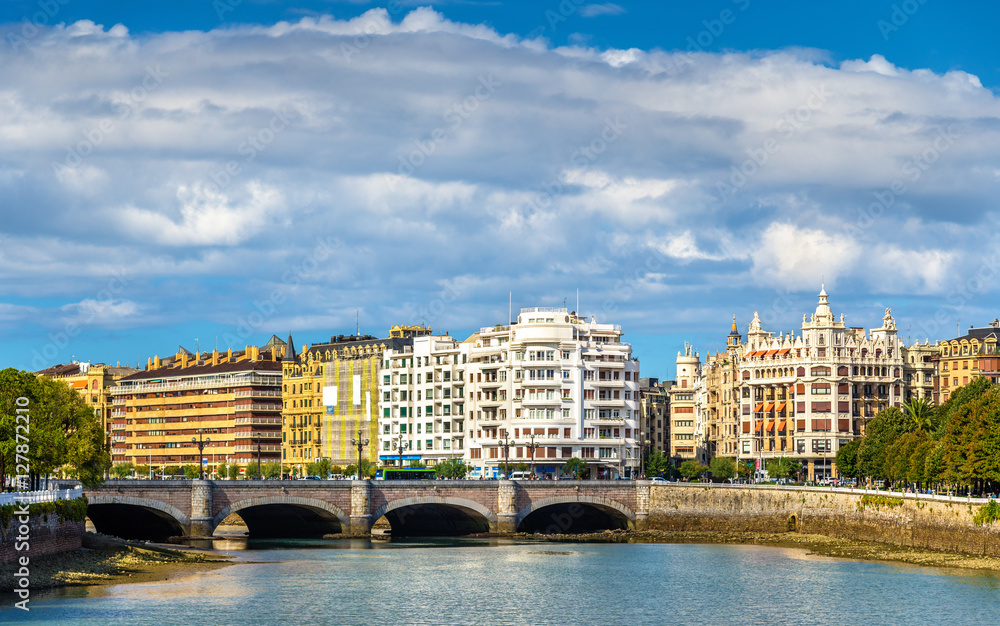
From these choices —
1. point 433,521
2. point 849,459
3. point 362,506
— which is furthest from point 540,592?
point 849,459

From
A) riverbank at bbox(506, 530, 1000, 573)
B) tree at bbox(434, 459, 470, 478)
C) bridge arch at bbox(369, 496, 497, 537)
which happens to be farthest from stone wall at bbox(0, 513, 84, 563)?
tree at bbox(434, 459, 470, 478)

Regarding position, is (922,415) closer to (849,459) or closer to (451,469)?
(849,459)

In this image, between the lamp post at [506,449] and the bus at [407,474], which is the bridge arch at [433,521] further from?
the lamp post at [506,449]

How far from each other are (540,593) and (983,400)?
4774cm

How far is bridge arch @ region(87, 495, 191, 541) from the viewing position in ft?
471

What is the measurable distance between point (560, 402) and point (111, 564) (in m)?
90.2

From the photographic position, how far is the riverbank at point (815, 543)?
11275cm

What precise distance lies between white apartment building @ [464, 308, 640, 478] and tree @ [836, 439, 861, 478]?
1230 inches

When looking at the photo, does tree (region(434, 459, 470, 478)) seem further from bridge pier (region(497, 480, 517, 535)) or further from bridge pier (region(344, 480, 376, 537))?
bridge pier (region(344, 480, 376, 537))

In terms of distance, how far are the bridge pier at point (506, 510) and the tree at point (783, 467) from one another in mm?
46402

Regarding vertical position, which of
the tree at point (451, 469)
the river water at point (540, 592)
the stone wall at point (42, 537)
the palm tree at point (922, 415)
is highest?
the palm tree at point (922, 415)

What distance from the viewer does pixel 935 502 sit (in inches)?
4808

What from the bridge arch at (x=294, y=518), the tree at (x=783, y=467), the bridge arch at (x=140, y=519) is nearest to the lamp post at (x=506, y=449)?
the bridge arch at (x=294, y=518)

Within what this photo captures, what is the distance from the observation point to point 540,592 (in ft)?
345
